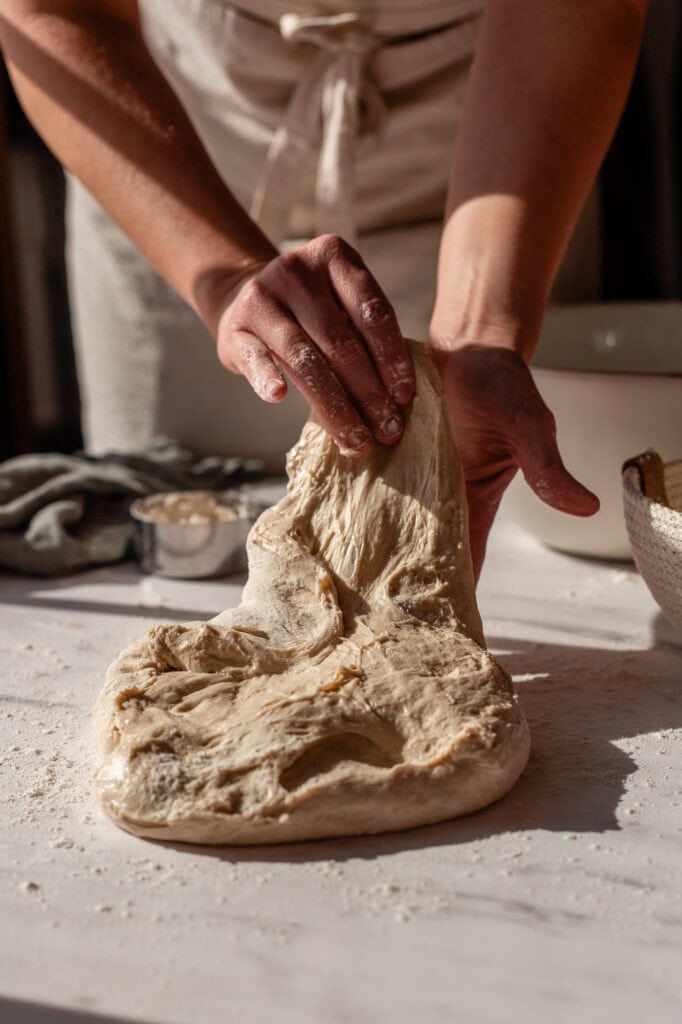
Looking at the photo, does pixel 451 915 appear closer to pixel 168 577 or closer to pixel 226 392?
pixel 168 577

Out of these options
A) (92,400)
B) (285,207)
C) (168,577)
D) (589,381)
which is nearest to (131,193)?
(285,207)

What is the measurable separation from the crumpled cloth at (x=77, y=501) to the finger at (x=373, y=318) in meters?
0.69

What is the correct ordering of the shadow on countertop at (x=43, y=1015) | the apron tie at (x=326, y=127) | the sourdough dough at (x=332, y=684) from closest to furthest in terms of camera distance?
the shadow on countertop at (x=43, y=1015), the sourdough dough at (x=332, y=684), the apron tie at (x=326, y=127)

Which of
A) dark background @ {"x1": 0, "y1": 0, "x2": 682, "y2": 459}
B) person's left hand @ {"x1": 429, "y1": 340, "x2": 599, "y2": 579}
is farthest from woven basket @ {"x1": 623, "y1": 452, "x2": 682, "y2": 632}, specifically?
dark background @ {"x1": 0, "y1": 0, "x2": 682, "y2": 459}

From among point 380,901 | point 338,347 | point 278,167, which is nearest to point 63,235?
point 278,167

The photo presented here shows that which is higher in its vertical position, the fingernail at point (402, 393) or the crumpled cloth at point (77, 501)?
the fingernail at point (402, 393)

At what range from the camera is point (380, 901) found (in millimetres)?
928

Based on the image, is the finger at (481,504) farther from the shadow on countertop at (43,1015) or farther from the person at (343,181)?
the shadow on countertop at (43,1015)

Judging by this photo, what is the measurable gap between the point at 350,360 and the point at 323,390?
1.9 inches

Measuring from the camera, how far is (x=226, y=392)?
2.27 meters

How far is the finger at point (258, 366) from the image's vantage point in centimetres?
128

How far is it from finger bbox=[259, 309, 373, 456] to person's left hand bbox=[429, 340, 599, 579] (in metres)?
0.15

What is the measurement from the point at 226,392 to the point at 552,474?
117cm

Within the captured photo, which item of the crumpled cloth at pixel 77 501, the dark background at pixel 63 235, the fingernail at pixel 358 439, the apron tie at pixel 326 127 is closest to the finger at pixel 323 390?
the fingernail at pixel 358 439
